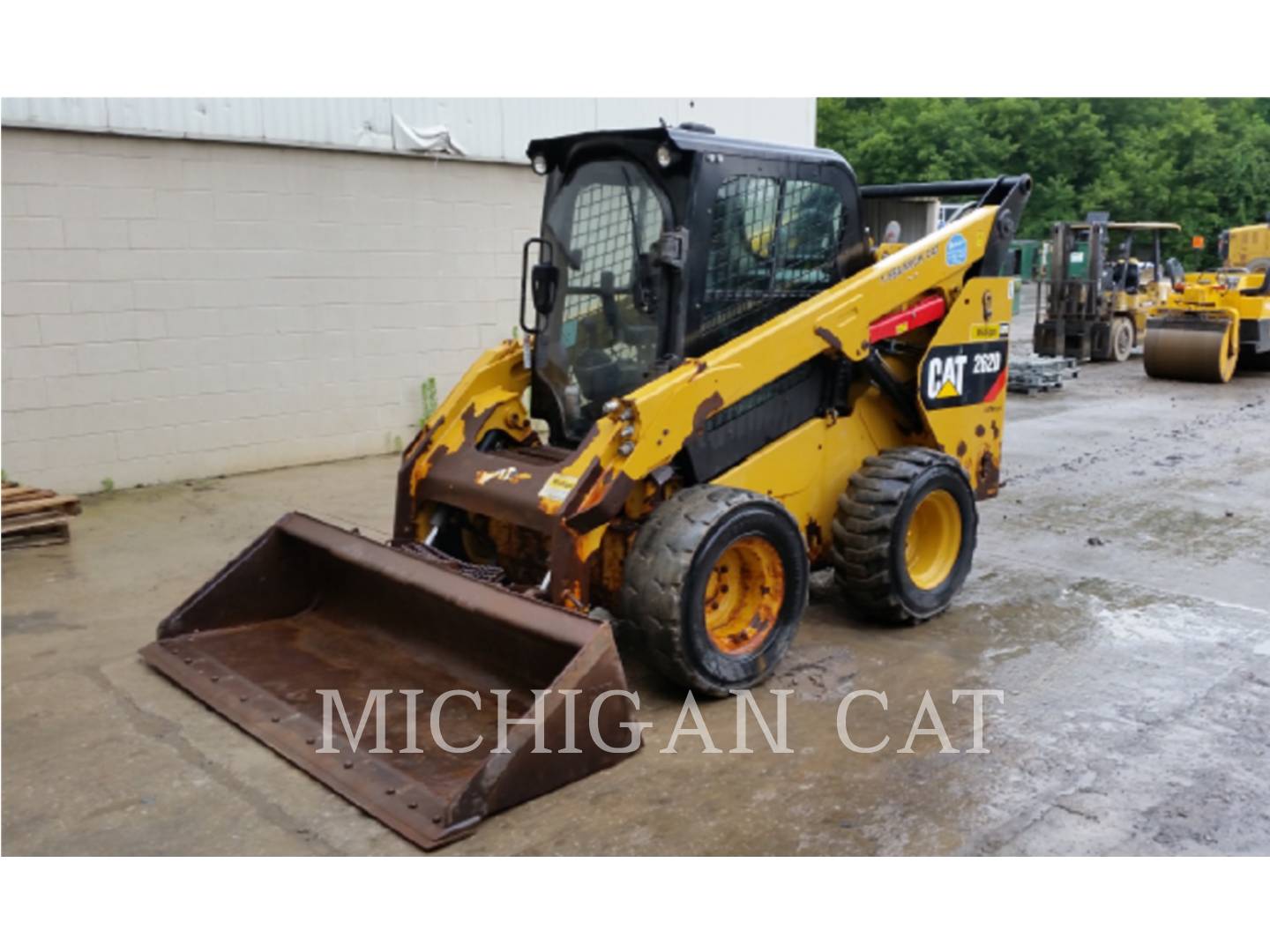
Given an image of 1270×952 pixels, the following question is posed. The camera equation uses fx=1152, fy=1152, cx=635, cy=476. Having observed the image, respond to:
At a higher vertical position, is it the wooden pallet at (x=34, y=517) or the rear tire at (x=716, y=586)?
the rear tire at (x=716, y=586)

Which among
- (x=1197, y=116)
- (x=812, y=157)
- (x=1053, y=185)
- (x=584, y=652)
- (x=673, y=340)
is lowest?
(x=584, y=652)

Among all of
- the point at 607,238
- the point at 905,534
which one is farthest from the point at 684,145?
the point at 905,534

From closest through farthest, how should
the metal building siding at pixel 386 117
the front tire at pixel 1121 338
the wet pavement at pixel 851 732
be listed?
1. the wet pavement at pixel 851 732
2. the metal building siding at pixel 386 117
3. the front tire at pixel 1121 338

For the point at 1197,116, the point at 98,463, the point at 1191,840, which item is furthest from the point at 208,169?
the point at 1197,116

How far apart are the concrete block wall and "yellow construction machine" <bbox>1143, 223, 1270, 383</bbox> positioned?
30.8 feet

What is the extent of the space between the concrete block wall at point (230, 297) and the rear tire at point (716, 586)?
556 cm

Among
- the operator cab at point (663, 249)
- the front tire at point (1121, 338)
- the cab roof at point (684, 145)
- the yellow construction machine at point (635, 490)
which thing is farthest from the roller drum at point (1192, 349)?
the cab roof at point (684, 145)

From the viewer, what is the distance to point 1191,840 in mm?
3686

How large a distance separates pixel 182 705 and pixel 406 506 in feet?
4.36

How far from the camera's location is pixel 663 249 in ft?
16.0

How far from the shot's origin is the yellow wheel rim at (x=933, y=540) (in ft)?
19.2

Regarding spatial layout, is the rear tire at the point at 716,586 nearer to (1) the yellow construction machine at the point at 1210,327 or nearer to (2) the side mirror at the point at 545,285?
(2) the side mirror at the point at 545,285

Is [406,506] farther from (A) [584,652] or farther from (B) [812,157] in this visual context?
(B) [812,157]

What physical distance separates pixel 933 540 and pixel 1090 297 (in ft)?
44.4
